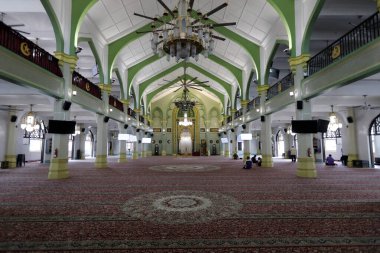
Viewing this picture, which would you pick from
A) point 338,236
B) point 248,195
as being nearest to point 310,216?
point 338,236

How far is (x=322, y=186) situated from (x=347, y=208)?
6.73 feet

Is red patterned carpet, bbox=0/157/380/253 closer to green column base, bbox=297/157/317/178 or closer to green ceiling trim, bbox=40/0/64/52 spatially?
green column base, bbox=297/157/317/178

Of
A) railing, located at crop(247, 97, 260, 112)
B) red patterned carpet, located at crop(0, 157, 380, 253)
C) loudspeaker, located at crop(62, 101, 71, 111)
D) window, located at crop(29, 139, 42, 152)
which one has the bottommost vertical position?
red patterned carpet, located at crop(0, 157, 380, 253)

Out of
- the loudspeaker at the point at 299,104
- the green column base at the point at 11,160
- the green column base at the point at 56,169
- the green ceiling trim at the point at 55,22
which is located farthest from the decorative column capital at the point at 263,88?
the green column base at the point at 11,160

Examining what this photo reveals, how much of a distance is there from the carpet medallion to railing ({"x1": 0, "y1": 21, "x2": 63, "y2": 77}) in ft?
13.4

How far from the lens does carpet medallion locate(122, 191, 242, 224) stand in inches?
124

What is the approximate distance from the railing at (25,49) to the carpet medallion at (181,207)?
4091mm

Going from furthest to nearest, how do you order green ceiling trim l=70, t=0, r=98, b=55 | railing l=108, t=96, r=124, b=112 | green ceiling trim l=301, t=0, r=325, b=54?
1. railing l=108, t=96, r=124, b=112
2. green ceiling trim l=70, t=0, r=98, b=55
3. green ceiling trim l=301, t=0, r=325, b=54

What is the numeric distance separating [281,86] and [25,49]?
8.09m

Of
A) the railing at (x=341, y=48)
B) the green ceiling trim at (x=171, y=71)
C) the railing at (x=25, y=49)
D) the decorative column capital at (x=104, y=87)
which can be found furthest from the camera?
the green ceiling trim at (x=171, y=71)

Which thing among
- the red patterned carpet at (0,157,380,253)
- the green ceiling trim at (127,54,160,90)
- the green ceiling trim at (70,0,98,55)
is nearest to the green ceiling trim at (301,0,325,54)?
the red patterned carpet at (0,157,380,253)

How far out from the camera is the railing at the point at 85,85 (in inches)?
311

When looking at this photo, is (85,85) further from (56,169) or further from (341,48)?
(341,48)

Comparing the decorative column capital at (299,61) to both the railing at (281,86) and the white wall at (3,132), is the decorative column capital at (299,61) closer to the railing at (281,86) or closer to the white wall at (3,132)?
the railing at (281,86)
